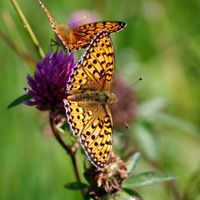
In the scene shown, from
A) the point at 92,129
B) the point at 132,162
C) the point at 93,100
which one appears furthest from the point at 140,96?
the point at 92,129

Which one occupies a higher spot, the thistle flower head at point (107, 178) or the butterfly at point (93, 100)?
the butterfly at point (93, 100)

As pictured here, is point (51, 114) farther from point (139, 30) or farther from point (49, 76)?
point (139, 30)

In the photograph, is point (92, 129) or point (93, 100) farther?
point (93, 100)

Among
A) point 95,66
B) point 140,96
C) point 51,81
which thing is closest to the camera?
point 95,66

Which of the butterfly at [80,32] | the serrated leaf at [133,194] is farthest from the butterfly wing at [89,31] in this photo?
the serrated leaf at [133,194]

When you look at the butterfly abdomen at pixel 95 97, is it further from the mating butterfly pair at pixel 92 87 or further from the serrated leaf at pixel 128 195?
the serrated leaf at pixel 128 195

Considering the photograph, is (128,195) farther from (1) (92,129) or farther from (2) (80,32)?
(2) (80,32)

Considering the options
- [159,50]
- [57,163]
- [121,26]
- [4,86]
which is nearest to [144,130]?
[57,163]
